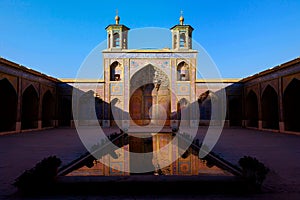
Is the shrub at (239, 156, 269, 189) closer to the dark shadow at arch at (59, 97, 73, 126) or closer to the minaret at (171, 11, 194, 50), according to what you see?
the minaret at (171, 11, 194, 50)

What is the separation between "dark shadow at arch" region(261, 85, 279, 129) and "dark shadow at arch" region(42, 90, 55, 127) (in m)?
15.5

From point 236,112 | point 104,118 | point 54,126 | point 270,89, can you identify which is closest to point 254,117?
point 236,112

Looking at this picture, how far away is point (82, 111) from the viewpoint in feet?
63.8

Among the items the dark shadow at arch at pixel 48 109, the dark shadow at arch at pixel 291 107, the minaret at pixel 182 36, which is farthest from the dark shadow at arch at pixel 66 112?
the dark shadow at arch at pixel 291 107

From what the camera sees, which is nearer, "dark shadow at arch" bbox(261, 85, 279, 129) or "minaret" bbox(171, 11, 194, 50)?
"dark shadow at arch" bbox(261, 85, 279, 129)

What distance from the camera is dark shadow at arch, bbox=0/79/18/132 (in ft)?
44.4

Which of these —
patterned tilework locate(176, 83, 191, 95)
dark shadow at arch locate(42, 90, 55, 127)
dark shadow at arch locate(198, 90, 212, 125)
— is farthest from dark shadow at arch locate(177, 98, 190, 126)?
dark shadow at arch locate(42, 90, 55, 127)

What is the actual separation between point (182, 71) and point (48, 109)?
1123 cm

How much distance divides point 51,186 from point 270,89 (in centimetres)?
1579

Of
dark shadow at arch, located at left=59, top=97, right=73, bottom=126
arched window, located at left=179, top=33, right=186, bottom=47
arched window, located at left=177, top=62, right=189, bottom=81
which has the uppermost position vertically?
arched window, located at left=179, top=33, right=186, bottom=47

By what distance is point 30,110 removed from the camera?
1648 centimetres

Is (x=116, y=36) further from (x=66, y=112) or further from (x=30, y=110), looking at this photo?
(x=30, y=110)

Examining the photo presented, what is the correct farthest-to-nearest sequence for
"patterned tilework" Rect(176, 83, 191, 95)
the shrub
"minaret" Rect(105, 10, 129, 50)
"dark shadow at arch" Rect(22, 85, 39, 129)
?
"minaret" Rect(105, 10, 129, 50)
"patterned tilework" Rect(176, 83, 191, 95)
"dark shadow at arch" Rect(22, 85, 39, 129)
the shrub

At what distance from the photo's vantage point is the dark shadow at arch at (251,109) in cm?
1839
